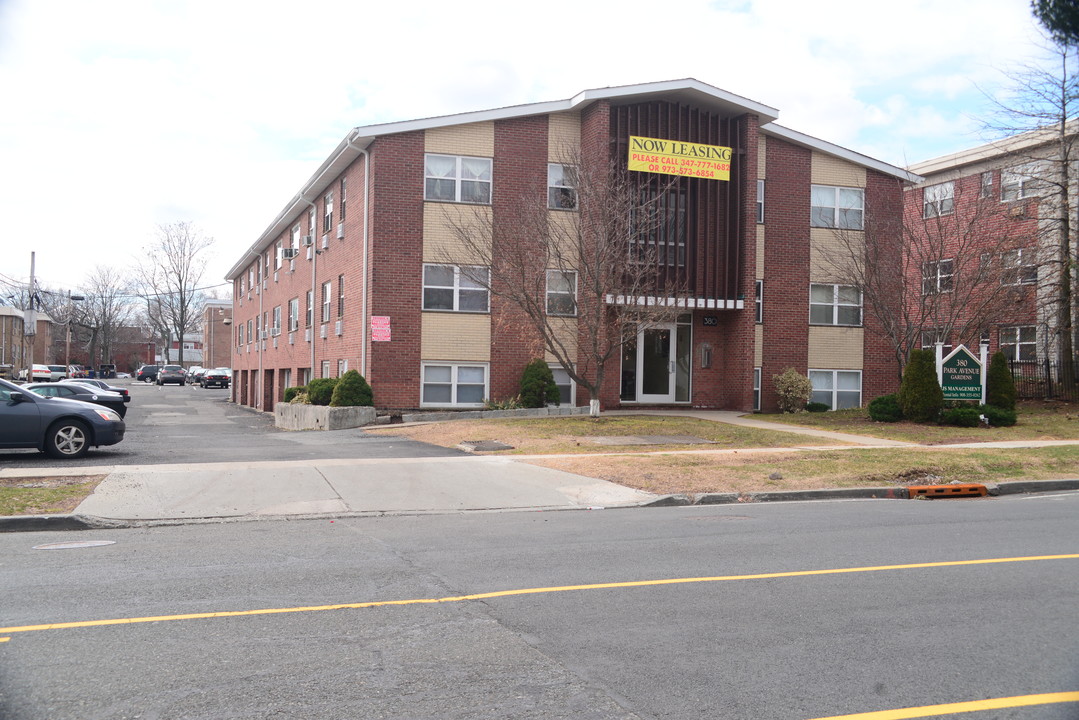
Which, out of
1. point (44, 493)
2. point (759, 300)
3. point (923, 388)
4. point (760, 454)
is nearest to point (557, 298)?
point (759, 300)

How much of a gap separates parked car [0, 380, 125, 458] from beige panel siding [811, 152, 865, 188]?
70.6 ft

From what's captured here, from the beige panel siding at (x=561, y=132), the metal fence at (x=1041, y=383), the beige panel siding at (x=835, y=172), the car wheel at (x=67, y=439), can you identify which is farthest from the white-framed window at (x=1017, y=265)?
the car wheel at (x=67, y=439)

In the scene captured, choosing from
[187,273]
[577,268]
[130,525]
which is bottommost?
[130,525]

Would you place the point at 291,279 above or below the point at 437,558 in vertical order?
above

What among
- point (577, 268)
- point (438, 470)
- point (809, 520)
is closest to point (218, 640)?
point (809, 520)

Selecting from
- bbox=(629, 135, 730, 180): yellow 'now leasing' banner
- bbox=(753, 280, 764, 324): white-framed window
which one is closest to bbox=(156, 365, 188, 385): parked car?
bbox=(629, 135, 730, 180): yellow 'now leasing' banner

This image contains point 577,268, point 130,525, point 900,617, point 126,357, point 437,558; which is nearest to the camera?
point 900,617

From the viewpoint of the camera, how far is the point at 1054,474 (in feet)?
46.0

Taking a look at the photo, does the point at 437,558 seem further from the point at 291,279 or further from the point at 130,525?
the point at 291,279

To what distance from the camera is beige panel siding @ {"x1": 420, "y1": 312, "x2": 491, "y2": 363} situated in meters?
24.2

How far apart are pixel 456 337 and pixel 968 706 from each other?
20.7 meters

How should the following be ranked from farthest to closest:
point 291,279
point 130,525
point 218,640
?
1. point 291,279
2. point 130,525
3. point 218,640

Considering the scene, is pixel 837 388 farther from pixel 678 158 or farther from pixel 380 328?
pixel 380 328

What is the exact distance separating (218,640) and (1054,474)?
44.7 feet
